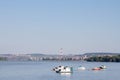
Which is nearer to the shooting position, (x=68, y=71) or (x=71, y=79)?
(x=71, y=79)

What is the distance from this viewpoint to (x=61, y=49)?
98.1 m

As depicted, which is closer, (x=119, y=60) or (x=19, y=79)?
(x=19, y=79)

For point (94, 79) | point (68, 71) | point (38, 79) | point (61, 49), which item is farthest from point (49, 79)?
point (61, 49)

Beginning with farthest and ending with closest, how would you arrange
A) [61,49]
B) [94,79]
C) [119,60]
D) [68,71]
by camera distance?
[119,60], [61,49], [68,71], [94,79]

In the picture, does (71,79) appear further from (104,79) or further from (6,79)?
(6,79)

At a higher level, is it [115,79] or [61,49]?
[61,49]

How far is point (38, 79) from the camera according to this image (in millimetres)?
67125

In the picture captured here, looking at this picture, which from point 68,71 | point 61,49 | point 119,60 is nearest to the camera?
point 68,71

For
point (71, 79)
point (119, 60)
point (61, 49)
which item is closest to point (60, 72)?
point (61, 49)

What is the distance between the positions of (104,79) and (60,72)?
23.7m

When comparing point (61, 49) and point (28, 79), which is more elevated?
point (61, 49)

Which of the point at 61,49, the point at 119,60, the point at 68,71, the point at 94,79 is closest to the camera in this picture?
the point at 94,79

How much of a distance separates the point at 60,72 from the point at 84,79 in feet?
79.0

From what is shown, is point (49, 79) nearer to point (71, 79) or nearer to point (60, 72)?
point (71, 79)
